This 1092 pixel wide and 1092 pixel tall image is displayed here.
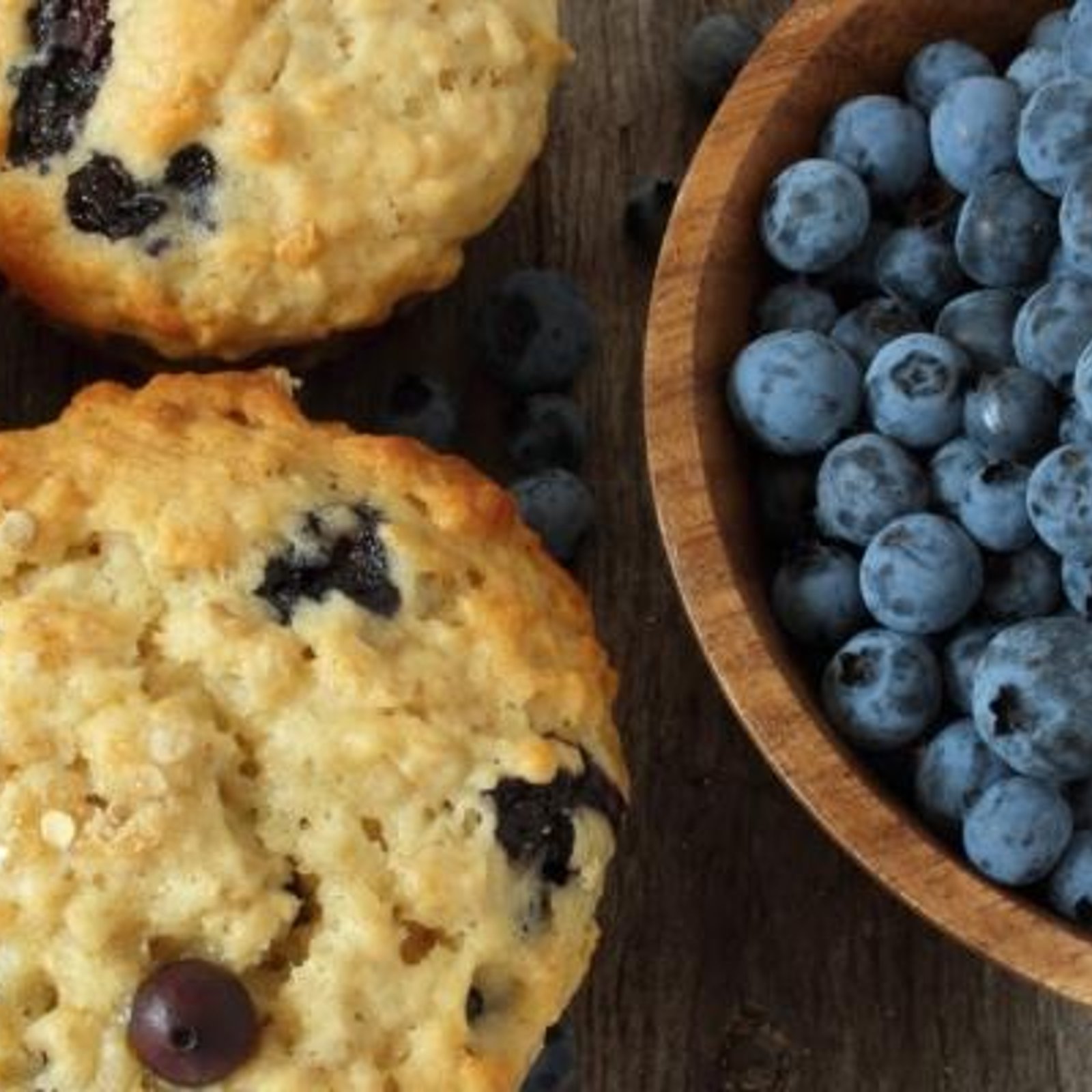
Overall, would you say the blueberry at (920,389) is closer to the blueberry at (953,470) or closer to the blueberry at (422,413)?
the blueberry at (953,470)

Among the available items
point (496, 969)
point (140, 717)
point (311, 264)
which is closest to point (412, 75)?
point (311, 264)

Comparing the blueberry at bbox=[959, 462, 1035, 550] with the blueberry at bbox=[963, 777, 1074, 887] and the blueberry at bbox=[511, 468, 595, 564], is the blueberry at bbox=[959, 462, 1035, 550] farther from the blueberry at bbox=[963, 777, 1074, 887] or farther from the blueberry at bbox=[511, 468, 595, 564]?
the blueberry at bbox=[511, 468, 595, 564]

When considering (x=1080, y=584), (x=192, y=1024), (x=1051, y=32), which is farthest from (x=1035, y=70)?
(x=192, y=1024)

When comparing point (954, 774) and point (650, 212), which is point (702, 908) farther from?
point (650, 212)

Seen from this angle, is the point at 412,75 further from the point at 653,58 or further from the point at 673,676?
the point at 673,676

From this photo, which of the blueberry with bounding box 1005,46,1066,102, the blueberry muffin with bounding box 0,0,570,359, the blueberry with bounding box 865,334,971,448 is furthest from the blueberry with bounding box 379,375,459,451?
the blueberry with bounding box 1005,46,1066,102

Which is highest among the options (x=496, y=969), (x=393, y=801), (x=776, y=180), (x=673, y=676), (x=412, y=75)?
(x=412, y=75)
